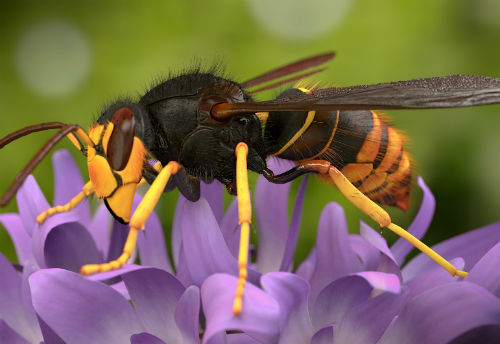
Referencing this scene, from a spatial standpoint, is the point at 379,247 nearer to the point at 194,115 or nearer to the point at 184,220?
the point at 184,220

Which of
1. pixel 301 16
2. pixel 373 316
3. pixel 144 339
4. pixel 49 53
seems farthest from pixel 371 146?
pixel 49 53

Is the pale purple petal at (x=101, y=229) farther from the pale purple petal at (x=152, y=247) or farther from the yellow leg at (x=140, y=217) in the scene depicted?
the yellow leg at (x=140, y=217)

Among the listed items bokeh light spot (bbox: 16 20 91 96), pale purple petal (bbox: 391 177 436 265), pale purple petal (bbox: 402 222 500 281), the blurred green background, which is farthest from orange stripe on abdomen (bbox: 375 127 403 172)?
bokeh light spot (bbox: 16 20 91 96)

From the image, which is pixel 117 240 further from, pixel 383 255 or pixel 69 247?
pixel 383 255

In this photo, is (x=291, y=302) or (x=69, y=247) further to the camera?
(x=69, y=247)

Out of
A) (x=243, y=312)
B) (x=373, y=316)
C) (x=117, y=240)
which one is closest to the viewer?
(x=243, y=312)

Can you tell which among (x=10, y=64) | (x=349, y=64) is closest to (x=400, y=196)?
(x=349, y=64)
